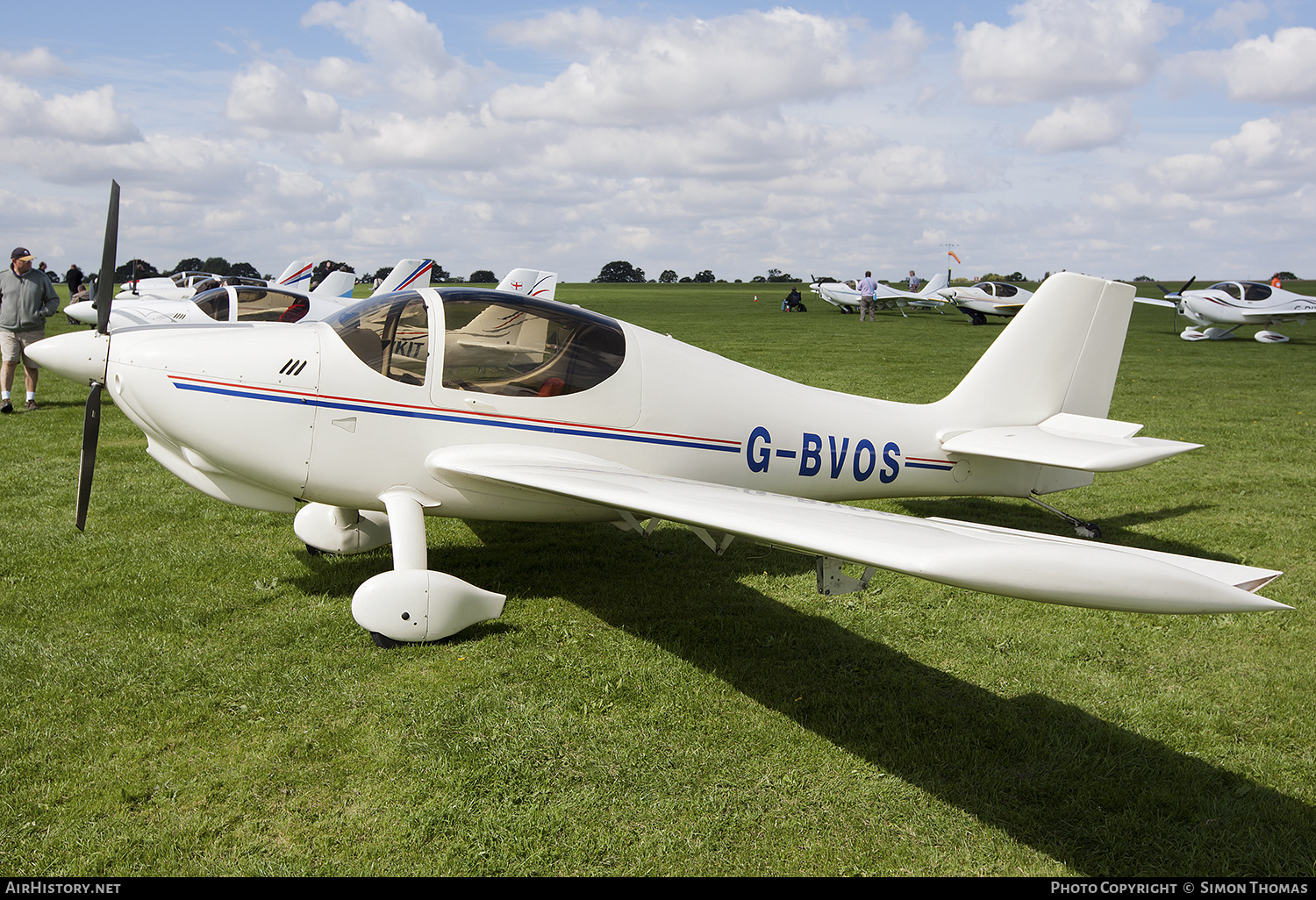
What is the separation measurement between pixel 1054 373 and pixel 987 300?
32.5 metres

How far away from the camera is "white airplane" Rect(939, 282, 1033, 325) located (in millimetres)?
36125

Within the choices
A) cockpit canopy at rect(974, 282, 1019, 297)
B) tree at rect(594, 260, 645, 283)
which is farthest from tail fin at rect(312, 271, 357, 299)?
tree at rect(594, 260, 645, 283)

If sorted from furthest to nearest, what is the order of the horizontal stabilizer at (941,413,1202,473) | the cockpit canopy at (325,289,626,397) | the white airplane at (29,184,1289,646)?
the horizontal stabilizer at (941,413,1202,473) < the cockpit canopy at (325,289,626,397) < the white airplane at (29,184,1289,646)

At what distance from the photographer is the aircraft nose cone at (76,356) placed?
4848mm

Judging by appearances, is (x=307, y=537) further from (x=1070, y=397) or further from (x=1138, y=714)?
(x=1070, y=397)

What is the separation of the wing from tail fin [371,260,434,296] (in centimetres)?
2014

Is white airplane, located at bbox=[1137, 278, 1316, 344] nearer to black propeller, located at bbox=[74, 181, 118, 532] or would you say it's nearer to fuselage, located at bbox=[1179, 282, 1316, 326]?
fuselage, located at bbox=[1179, 282, 1316, 326]

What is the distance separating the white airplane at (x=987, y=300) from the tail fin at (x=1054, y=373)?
104 ft

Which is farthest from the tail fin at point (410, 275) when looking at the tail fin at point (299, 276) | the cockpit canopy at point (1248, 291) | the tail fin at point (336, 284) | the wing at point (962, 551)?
the cockpit canopy at point (1248, 291)

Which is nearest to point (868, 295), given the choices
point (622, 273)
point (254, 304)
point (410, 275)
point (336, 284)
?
point (410, 275)

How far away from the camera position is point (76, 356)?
484cm

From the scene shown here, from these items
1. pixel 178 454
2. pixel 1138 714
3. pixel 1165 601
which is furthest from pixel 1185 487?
pixel 178 454

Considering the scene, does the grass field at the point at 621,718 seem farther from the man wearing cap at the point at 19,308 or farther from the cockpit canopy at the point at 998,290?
the cockpit canopy at the point at 998,290

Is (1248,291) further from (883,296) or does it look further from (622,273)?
(622,273)
